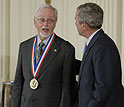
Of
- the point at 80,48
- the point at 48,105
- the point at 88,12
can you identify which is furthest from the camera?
the point at 80,48

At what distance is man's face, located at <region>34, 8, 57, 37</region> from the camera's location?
3.12 metres

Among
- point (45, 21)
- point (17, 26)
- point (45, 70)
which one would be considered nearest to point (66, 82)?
point (45, 70)

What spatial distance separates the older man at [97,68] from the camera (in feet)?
8.48

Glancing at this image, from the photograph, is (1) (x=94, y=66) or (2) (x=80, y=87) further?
(2) (x=80, y=87)

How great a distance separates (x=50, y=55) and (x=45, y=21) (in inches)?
13.9

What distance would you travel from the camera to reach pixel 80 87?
9.22 ft

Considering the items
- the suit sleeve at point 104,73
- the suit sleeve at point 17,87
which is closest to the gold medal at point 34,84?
the suit sleeve at point 17,87

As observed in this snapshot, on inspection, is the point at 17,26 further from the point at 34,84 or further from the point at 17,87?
the point at 34,84

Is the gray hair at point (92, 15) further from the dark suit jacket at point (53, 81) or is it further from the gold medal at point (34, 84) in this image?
the gold medal at point (34, 84)

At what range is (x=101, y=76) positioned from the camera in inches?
102

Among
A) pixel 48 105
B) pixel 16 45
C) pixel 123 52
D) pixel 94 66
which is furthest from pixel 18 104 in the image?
pixel 16 45

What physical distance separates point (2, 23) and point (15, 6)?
445mm

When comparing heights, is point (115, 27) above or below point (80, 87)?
above

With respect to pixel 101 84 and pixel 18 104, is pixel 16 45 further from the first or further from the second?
pixel 101 84
